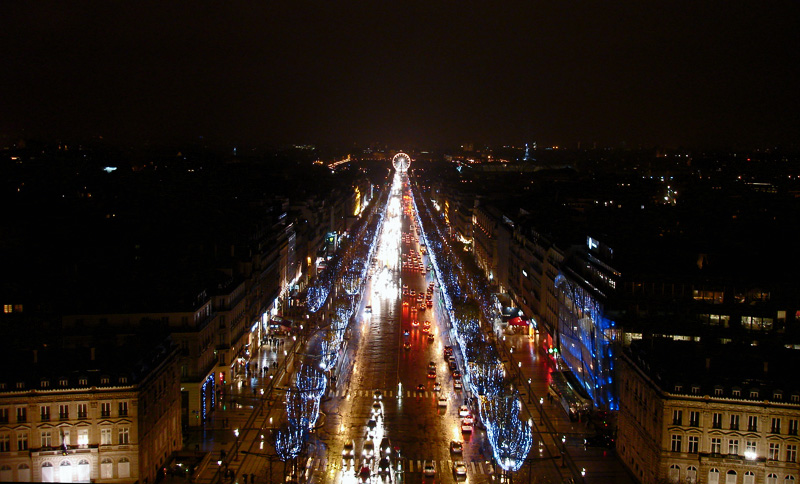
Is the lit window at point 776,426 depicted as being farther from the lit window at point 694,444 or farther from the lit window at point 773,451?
the lit window at point 694,444

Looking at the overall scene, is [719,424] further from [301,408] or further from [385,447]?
[301,408]

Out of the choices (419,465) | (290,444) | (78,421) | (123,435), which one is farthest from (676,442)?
(78,421)

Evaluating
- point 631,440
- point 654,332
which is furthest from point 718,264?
point 631,440

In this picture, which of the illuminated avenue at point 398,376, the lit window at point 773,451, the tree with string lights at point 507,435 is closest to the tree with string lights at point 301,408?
the illuminated avenue at point 398,376

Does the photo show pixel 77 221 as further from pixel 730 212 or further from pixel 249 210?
pixel 730 212

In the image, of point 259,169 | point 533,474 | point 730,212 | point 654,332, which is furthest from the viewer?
point 259,169

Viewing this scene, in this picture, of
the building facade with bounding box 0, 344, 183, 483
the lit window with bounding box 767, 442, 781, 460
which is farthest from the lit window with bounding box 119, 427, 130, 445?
the lit window with bounding box 767, 442, 781, 460
